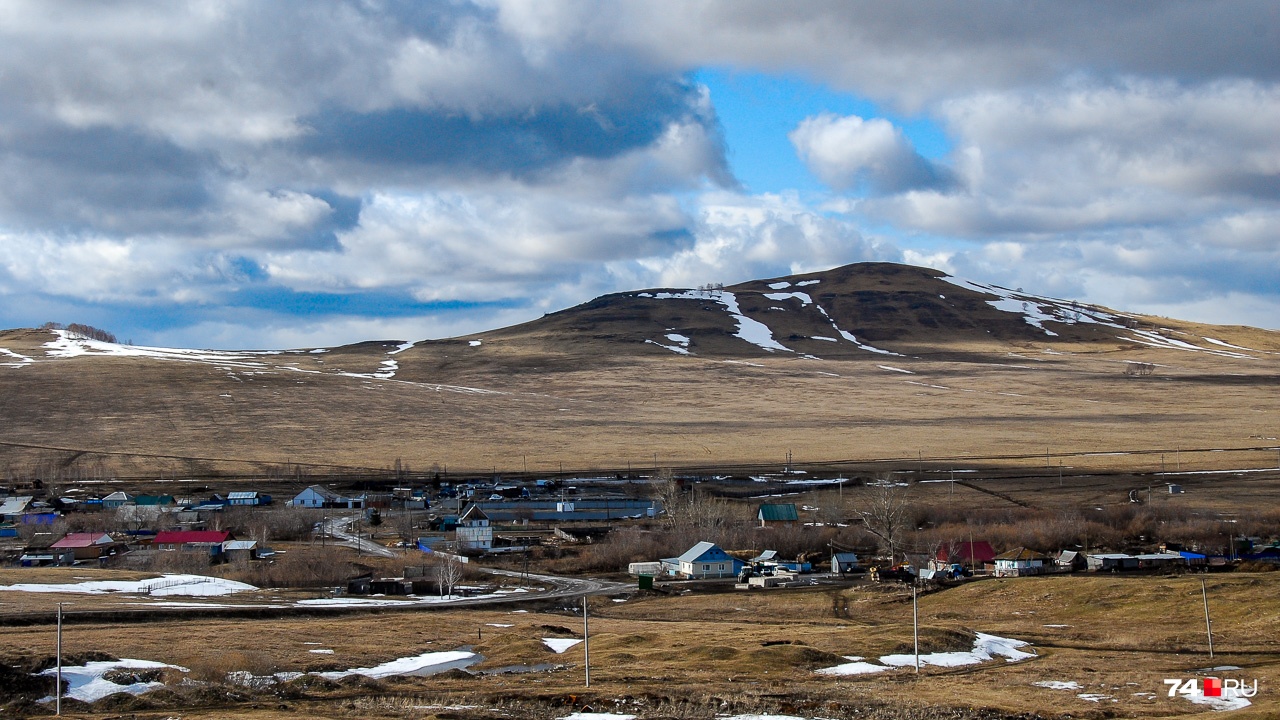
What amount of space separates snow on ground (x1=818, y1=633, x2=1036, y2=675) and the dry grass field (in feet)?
1.92

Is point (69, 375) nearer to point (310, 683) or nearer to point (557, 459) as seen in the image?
point (557, 459)

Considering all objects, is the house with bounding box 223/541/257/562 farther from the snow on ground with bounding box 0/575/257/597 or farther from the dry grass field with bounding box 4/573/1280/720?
the dry grass field with bounding box 4/573/1280/720

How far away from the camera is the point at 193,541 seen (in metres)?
71.4

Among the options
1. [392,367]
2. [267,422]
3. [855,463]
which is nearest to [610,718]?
[855,463]

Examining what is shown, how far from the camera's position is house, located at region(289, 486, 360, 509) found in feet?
298

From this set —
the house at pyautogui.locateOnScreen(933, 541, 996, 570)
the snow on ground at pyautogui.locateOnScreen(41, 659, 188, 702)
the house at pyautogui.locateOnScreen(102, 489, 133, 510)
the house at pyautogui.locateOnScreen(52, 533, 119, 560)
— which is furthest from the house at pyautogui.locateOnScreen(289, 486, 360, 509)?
the snow on ground at pyautogui.locateOnScreen(41, 659, 188, 702)

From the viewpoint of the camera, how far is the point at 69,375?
515 feet

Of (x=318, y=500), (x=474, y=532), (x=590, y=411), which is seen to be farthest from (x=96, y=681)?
(x=590, y=411)

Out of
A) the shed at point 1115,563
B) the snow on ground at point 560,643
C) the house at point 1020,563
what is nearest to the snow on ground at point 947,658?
the snow on ground at point 560,643

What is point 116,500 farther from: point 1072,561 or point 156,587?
point 1072,561

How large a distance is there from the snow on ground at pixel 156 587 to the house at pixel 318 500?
97.0 feet

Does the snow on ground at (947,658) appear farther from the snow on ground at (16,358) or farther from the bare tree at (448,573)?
the snow on ground at (16,358)

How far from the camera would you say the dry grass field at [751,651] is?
96.1 feet

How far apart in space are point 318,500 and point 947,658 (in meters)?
64.5
